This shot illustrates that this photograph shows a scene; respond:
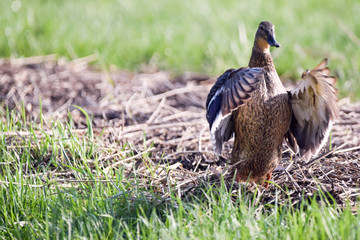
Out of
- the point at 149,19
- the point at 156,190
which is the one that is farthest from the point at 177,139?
the point at 149,19

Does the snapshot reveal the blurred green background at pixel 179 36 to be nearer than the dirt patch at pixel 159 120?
No

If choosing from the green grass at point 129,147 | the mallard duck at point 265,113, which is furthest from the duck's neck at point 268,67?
the green grass at point 129,147

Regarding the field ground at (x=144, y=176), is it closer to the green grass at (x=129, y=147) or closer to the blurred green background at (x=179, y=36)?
the green grass at (x=129, y=147)

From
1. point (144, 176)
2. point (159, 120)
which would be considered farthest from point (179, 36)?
point (144, 176)

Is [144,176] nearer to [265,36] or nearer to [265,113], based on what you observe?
[265,113]

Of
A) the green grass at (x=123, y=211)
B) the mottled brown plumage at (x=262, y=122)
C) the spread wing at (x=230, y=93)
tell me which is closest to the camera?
the green grass at (x=123, y=211)

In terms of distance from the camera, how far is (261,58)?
3.07 metres

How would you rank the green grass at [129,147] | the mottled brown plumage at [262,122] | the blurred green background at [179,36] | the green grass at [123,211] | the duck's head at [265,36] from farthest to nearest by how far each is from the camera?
the blurred green background at [179,36] < the duck's head at [265,36] < the mottled brown plumage at [262,122] < the green grass at [129,147] < the green grass at [123,211]

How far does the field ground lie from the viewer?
249 centimetres

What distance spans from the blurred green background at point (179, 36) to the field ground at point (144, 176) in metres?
0.89

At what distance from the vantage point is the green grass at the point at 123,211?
237cm

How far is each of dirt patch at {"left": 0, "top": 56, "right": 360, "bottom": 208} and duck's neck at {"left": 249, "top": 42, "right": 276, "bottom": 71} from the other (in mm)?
662

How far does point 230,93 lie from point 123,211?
869mm

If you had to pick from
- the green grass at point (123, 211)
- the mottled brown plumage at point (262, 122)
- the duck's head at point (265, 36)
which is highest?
the duck's head at point (265, 36)
